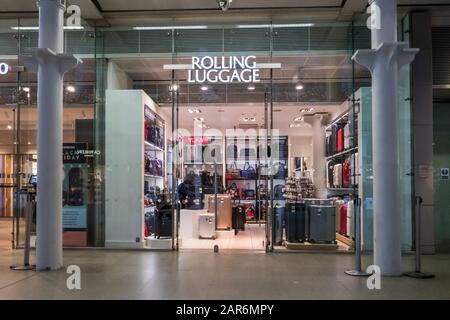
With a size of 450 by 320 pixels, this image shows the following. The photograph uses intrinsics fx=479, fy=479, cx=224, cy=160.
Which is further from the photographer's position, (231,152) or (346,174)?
(231,152)

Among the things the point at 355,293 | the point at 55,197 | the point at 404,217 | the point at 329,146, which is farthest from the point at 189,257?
the point at 329,146

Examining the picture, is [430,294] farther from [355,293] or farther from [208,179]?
[208,179]

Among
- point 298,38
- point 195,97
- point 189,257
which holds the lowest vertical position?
point 189,257

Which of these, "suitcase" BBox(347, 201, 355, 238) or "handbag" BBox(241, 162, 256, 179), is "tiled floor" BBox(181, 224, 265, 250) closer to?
"suitcase" BBox(347, 201, 355, 238)

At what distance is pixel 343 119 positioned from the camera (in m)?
10.5

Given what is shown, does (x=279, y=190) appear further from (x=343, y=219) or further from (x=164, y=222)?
(x=164, y=222)

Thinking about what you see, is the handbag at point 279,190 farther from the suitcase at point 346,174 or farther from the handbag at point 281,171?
the suitcase at point 346,174

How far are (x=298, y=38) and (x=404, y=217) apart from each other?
3792 millimetres

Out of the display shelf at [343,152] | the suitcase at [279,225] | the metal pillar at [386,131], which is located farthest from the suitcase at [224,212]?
the metal pillar at [386,131]

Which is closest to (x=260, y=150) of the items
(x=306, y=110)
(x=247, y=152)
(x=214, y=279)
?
(x=247, y=152)

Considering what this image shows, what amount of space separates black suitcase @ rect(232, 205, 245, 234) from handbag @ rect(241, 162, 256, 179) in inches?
131

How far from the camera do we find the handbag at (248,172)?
50.1 feet

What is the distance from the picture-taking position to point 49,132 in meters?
6.61

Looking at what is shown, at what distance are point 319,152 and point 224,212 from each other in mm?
3164
